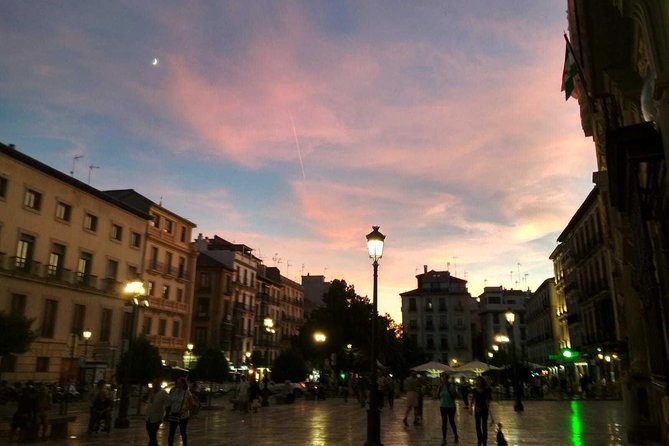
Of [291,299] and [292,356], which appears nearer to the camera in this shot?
[292,356]

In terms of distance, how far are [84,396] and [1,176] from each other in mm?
14307

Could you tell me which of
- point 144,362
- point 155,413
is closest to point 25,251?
point 144,362

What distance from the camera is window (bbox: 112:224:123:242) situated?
4278cm

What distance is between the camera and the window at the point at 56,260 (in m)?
36.1

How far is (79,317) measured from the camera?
125 feet

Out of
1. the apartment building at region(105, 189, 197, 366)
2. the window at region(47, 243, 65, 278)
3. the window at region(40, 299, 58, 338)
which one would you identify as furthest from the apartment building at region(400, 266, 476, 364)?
the window at region(40, 299, 58, 338)

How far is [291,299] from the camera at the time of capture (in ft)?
287

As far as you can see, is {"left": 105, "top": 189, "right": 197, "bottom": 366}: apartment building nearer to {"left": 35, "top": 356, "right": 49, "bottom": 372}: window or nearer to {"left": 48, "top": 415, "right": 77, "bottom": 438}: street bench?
{"left": 35, "top": 356, "right": 49, "bottom": 372}: window

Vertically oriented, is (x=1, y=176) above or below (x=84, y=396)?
above

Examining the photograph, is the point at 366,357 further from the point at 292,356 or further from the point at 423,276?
the point at 423,276

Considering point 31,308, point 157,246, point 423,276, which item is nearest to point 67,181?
point 31,308

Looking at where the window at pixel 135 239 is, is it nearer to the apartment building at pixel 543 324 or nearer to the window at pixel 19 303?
the window at pixel 19 303

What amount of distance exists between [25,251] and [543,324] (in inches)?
2599

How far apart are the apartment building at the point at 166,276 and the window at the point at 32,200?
12.2 metres
